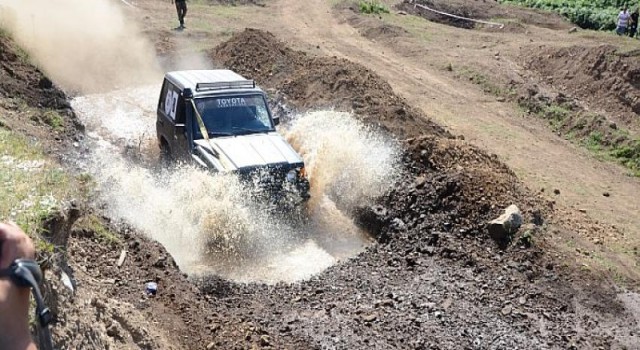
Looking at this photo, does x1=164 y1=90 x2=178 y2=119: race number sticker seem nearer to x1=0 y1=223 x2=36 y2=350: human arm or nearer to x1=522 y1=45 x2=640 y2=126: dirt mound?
x1=0 y1=223 x2=36 y2=350: human arm

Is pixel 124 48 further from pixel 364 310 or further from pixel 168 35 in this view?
pixel 364 310

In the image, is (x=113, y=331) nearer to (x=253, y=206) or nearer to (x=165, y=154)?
(x=253, y=206)

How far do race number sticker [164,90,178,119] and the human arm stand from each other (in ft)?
30.3

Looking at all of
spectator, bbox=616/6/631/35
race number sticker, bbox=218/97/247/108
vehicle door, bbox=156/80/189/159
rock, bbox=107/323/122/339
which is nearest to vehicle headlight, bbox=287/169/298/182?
race number sticker, bbox=218/97/247/108

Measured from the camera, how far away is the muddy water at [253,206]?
10164 mm

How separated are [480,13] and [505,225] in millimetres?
27105

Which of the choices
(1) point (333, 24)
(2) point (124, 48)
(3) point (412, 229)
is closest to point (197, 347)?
(3) point (412, 229)

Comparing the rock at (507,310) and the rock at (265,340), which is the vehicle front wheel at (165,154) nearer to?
the rock at (265,340)

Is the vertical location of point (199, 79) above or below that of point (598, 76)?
above

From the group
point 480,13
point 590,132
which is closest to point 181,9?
point 480,13

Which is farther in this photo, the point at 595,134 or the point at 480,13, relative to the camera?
the point at 480,13

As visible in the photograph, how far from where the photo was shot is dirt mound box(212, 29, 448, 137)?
15.2 metres

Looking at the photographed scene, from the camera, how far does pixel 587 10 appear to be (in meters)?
33.7

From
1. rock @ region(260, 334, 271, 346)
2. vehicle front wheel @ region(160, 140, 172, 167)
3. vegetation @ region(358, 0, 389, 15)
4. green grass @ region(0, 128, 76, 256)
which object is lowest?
vegetation @ region(358, 0, 389, 15)
